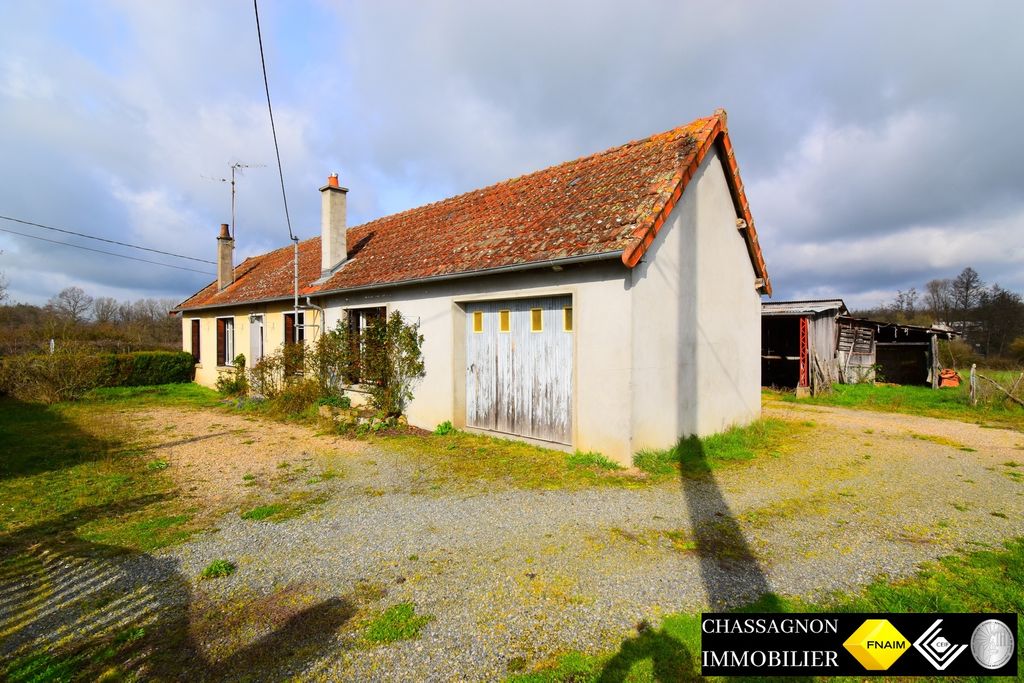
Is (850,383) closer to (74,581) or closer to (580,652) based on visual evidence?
(580,652)

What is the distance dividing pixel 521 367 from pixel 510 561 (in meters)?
4.38

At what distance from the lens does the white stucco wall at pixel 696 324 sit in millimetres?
6965

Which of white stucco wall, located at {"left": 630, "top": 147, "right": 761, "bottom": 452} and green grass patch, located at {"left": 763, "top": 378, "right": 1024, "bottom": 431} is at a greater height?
white stucco wall, located at {"left": 630, "top": 147, "right": 761, "bottom": 452}

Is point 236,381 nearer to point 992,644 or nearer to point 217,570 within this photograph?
point 217,570

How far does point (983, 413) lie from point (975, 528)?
1011 centimetres

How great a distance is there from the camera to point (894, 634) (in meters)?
3.00

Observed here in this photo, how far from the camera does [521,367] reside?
8258 millimetres

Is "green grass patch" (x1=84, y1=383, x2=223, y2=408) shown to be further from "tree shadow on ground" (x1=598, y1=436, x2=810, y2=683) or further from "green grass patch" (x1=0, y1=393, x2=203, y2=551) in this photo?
"tree shadow on ground" (x1=598, y1=436, x2=810, y2=683)

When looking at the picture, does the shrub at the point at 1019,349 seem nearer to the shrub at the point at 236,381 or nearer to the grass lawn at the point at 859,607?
the grass lawn at the point at 859,607

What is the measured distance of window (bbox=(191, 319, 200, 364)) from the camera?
1936 centimetres

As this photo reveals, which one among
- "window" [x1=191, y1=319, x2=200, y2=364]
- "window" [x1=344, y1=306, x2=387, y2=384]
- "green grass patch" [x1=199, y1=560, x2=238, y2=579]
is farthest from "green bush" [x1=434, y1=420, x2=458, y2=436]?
"window" [x1=191, y1=319, x2=200, y2=364]

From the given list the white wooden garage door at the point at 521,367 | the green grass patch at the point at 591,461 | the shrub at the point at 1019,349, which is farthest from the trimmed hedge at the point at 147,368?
the shrub at the point at 1019,349

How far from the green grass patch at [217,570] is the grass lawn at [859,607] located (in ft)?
8.95

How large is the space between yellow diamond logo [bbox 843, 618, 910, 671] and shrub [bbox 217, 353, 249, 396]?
1617cm
